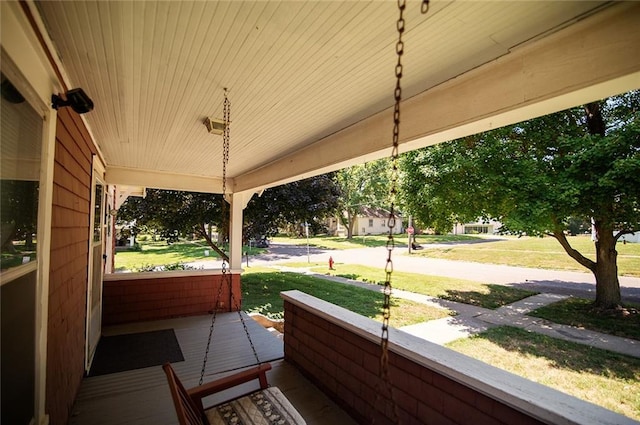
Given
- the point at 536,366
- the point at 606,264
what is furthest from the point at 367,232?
the point at 536,366

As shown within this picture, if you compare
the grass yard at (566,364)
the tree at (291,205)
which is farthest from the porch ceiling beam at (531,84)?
the tree at (291,205)

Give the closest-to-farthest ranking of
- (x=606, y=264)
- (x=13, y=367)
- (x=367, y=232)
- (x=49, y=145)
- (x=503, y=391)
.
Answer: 1. (x=13, y=367)
2. (x=503, y=391)
3. (x=49, y=145)
4. (x=606, y=264)
5. (x=367, y=232)

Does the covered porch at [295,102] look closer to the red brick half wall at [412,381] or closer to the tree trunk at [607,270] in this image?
the red brick half wall at [412,381]

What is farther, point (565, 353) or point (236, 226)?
point (236, 226)

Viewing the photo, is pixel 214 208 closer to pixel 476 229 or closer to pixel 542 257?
pixel 542 257

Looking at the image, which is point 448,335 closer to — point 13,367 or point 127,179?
point 13,367

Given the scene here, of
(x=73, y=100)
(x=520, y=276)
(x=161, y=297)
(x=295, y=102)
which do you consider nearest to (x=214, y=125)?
(x=295, y=102)

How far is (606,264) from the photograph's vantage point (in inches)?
266

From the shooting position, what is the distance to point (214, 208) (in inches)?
323

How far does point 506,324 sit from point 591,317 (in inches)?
76.7

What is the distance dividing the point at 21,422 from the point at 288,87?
2.38 metres

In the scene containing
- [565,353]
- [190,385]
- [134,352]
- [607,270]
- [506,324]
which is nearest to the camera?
[190,385]

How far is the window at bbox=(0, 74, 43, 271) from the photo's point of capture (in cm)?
121

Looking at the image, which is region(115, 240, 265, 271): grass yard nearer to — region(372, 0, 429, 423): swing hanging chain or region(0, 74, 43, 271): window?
region(0, 74, 43, 271): window
